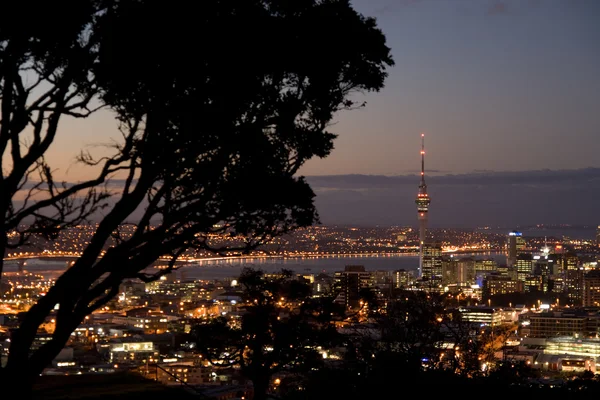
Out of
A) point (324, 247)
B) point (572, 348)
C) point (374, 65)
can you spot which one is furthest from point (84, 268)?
point (324, 247)

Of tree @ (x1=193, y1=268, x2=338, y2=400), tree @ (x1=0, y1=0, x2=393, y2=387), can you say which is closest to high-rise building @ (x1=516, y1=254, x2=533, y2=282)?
tree @ (x1=193, y1=268, x2=338, y2=400)

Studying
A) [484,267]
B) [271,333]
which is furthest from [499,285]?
[271,333]

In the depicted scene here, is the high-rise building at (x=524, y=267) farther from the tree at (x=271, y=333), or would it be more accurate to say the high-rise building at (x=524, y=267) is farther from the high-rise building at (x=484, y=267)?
the tree at (x=271, y=333)

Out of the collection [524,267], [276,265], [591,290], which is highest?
[276,265]

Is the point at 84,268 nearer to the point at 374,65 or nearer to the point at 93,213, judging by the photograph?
the point at 93,213

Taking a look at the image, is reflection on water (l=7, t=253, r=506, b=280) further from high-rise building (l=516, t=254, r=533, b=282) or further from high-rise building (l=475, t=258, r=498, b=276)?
high-rise building (l=516, t=254, r=533, b=282)

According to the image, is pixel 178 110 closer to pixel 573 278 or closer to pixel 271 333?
pixel 271 333
